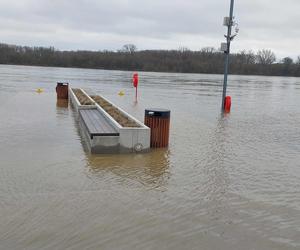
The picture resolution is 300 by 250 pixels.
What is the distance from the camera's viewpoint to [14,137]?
10.5 meters

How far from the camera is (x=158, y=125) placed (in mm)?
9859

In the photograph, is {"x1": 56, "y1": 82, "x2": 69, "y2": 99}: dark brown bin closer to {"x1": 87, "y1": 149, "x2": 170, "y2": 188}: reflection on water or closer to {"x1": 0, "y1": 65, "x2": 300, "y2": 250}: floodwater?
{"x1": 0, "y1": 65, "x2": 300, "y2": 250}: floodwater

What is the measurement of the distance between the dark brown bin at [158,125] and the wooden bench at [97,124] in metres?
0.86

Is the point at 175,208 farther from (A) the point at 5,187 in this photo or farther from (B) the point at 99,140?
(B) the point at 99,140

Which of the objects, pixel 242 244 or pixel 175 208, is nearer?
pixel 242 244

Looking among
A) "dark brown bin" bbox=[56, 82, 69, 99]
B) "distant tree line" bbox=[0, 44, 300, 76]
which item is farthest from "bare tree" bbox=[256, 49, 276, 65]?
"dark brown bin" bbox=[56, 82, 69, 99]

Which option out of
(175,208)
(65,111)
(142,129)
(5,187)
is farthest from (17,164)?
(65,111)

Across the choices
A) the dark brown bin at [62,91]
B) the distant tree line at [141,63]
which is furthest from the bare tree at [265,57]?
the dark brown bin at [62,91]

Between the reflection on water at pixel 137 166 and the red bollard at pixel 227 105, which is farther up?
the red bollard at pixel 227 105

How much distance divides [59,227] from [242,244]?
214 centimetres

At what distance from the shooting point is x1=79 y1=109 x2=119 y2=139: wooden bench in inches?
363

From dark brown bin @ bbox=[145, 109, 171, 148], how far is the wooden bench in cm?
86

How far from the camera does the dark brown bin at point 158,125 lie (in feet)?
32.3

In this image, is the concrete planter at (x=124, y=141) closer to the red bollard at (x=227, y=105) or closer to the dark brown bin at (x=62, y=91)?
the red bollard at (x=227, y=105)
